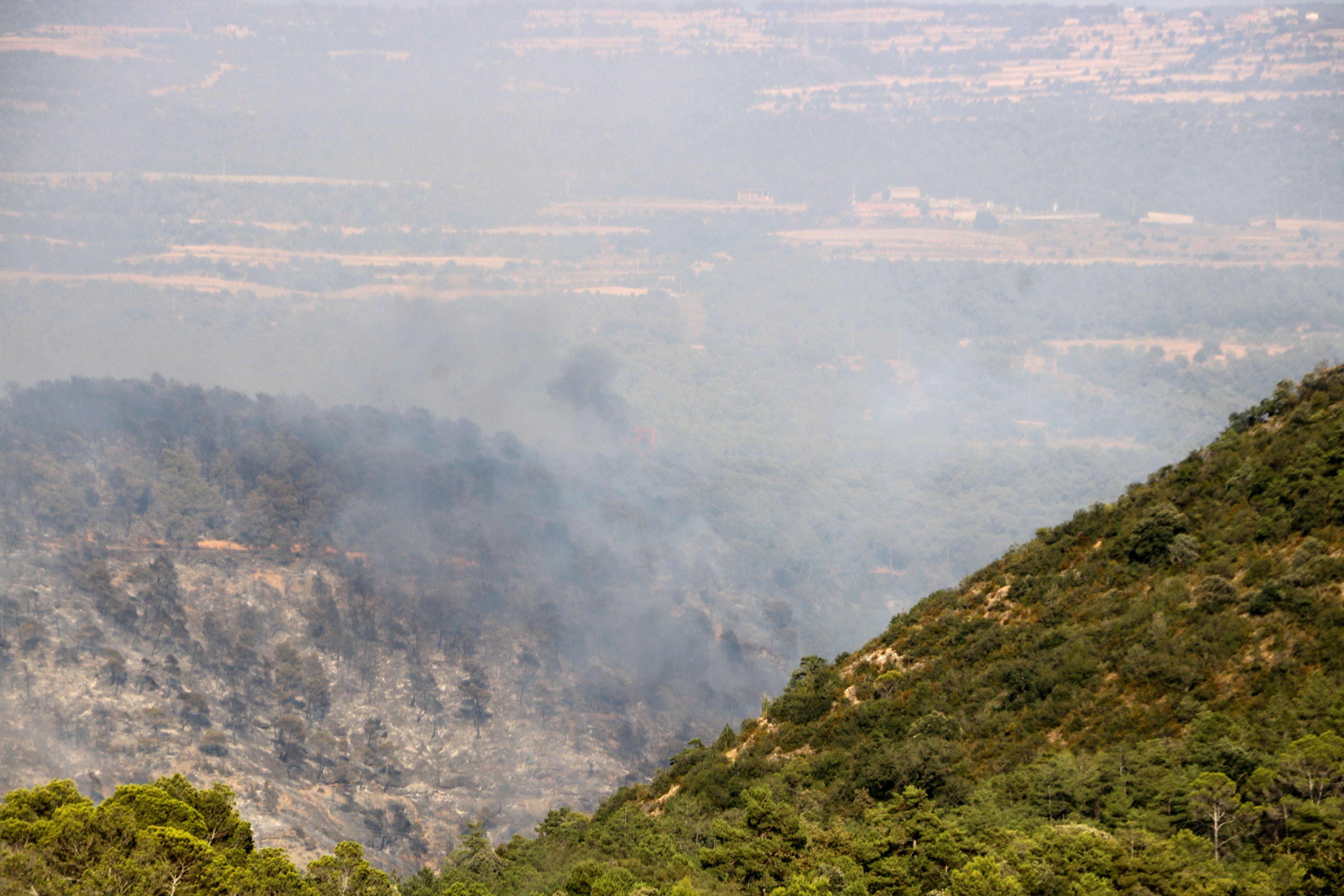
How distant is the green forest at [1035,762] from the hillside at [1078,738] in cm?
15

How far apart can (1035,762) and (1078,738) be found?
113 inches

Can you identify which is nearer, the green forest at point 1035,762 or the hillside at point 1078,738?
the green forest at point 1035,762

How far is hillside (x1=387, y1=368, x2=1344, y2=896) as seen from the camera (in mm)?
46156

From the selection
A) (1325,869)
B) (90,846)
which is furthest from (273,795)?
(1325,869)

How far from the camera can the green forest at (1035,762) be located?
42719mm

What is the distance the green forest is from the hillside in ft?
0.50

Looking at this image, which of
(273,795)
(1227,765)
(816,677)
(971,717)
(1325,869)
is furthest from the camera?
(273,795)

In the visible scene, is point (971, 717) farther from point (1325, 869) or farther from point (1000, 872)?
point (1325, 869)

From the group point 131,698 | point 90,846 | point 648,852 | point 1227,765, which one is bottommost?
point 131,698

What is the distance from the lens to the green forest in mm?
42719

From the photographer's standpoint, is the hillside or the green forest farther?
the hillside

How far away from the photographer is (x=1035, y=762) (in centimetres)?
6169

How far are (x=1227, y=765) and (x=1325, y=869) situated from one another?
34.8 feet

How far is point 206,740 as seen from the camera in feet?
644
